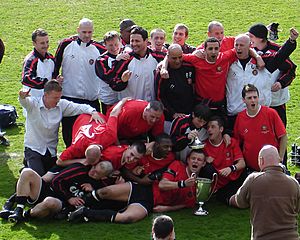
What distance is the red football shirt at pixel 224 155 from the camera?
10.0m

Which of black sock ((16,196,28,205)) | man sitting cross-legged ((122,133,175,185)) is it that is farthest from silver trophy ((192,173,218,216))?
black sock ((16,196,28,205))

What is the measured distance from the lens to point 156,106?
974 centimetres

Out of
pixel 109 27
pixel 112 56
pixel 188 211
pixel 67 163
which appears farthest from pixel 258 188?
pixel 109 27

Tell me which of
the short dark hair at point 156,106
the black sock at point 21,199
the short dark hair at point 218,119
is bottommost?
the black sock at point 21,199

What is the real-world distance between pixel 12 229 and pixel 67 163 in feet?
3.45

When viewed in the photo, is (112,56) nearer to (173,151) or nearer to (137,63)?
(137,63)

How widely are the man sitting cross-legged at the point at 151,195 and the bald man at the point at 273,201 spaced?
214cm

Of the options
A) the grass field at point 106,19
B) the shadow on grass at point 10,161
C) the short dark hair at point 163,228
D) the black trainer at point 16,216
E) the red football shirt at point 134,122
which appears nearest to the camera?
the short dark hair at point 163,228

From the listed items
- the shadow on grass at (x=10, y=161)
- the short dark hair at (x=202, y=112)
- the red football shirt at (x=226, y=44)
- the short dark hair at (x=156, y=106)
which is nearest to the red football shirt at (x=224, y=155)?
the short dark hair at (x=202, y=112)

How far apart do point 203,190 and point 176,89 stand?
1350 mm

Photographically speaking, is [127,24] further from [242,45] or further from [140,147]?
[140,147]

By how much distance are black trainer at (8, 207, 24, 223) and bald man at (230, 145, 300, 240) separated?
10.2ft

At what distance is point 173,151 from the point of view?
33.0 feet

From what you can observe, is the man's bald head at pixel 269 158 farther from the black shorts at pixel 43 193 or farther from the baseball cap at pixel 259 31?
the baseball cap at pixel 259 31
